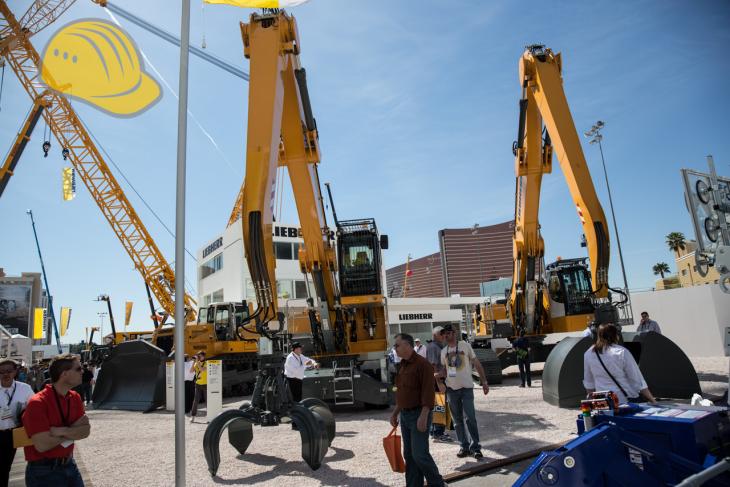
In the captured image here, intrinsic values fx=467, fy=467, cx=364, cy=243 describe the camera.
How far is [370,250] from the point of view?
1276cm

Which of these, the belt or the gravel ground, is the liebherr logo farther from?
the belt

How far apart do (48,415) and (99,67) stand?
4.07 m

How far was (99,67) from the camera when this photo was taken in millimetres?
5535

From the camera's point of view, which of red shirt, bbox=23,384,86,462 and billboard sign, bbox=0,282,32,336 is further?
billboard sign, bbox=0,282,32,336

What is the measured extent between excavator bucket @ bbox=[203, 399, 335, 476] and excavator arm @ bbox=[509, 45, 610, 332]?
741cm

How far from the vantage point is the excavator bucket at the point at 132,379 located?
14.6 metres

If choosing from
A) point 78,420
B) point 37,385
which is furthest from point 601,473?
point 37,385

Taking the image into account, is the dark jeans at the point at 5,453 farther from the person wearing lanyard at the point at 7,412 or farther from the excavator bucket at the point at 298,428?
the excavator bucket at the point at 298,428

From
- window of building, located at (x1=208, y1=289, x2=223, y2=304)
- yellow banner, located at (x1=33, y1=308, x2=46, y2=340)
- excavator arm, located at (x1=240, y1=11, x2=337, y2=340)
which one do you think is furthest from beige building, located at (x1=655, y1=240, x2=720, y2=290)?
yellow banner, located at (x1=33, y1=308, x2=46, y2=340)

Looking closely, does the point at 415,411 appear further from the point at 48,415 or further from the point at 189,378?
the point at 189,378

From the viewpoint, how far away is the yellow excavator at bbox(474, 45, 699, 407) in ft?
28.1

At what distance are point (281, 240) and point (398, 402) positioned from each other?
3314cm

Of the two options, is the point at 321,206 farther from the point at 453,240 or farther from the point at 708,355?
the point at 453,240

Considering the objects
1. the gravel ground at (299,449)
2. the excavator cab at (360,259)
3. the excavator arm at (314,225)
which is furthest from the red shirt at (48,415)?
the excavator cab at (360,259)
